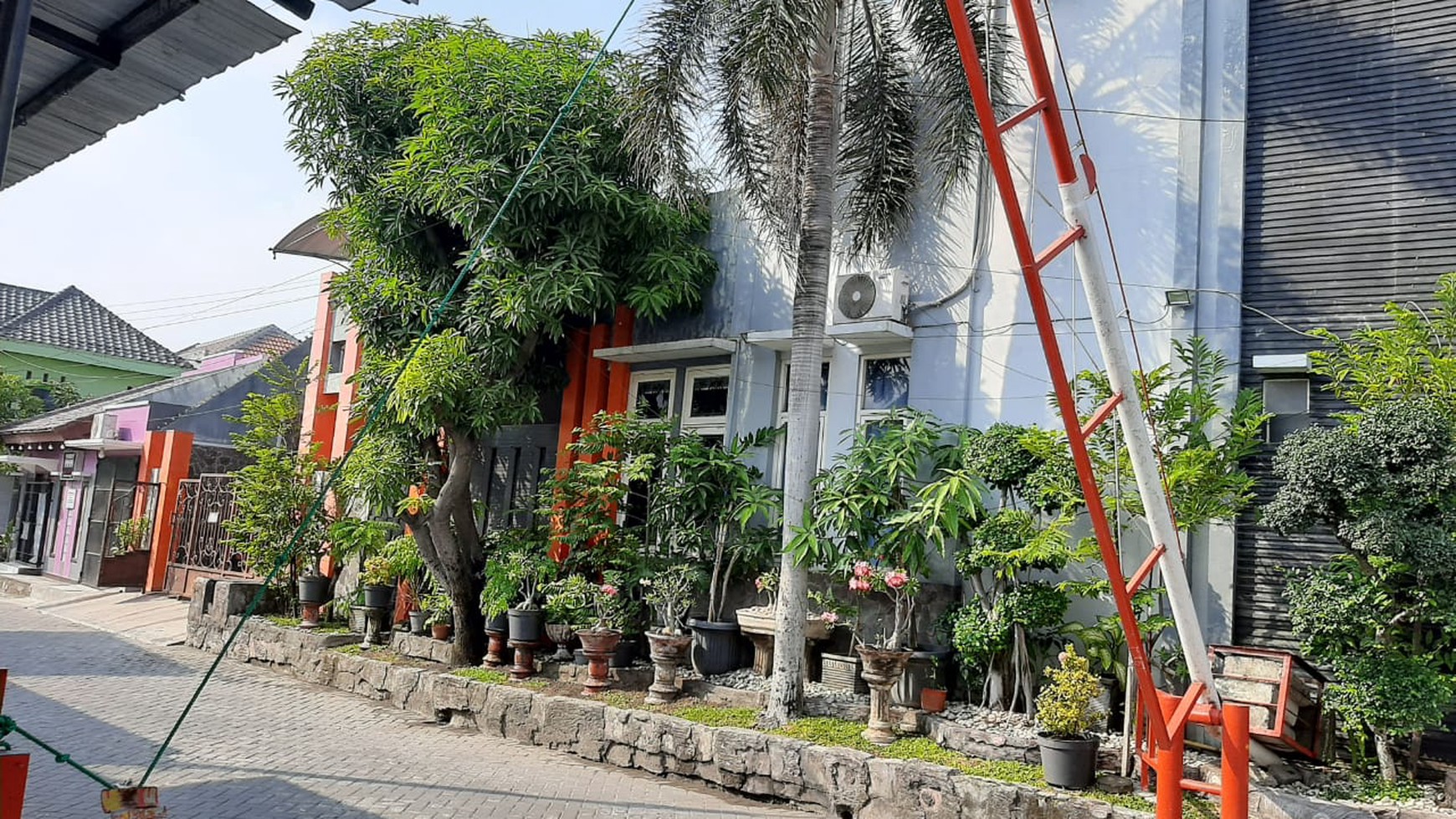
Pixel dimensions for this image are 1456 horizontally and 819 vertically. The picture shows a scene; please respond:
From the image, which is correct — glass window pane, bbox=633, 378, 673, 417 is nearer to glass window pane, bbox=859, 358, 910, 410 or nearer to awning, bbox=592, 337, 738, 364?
awning, bbox=592, 337, 738, 364

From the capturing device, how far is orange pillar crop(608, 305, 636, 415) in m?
12.9

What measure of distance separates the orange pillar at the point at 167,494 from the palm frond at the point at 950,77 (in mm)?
16093

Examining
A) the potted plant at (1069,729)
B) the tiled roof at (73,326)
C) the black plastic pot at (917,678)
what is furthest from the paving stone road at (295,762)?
the tiled roof at (73,326)

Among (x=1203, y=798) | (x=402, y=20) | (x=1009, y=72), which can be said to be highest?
(x=402, y=20)

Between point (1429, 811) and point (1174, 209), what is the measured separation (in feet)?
16.5

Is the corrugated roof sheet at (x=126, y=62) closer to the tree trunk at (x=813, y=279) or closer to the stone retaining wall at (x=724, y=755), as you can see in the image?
the tree trunk at (x=813, y=279)

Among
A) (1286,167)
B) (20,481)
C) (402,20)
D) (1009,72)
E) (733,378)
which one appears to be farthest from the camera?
(20,481)

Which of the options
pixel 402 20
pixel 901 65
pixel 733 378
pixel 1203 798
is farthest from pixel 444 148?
pixel 1203 798

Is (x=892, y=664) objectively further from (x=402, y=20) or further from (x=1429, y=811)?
(x=402, y=20)

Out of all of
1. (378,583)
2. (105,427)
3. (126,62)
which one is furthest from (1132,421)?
(105,427)

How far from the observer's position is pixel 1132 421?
4621mm

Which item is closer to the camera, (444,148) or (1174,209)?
(1174,209)

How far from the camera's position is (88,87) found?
4387 mm

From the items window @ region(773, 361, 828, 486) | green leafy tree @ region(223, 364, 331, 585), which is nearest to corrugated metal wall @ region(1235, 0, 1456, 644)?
window @ region(773, 361, 828, 486)
